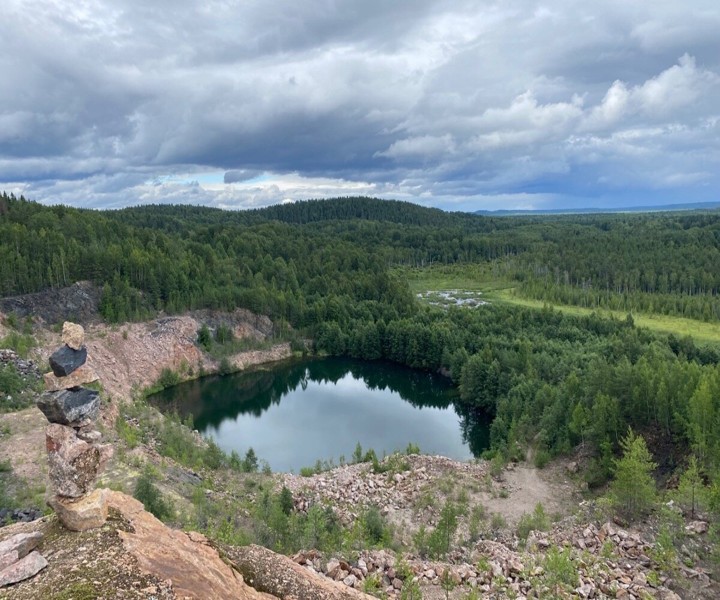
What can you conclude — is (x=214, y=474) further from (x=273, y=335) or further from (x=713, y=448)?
(x=273, y=335)

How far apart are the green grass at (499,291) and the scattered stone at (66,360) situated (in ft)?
245

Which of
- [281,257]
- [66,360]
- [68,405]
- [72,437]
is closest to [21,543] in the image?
[72,437]

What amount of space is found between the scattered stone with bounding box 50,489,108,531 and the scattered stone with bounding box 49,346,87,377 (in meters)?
2.21

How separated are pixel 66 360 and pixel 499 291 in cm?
11454

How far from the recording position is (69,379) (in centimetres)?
921

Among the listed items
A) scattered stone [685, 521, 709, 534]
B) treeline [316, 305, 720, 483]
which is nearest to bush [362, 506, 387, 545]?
scattered stone [685, 521, 709, 534]

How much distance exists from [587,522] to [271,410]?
39.7 m

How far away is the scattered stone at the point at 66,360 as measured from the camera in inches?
352

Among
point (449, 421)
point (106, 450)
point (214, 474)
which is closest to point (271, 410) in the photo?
point (449, 421)

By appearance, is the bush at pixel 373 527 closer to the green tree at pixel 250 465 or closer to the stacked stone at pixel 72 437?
the green tree at pixel 250 465

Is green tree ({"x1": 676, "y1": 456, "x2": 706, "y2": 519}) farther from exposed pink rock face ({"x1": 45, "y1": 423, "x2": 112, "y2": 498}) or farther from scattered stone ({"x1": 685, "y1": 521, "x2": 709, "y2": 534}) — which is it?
exposed pink rock face ({"x1": 45, "y1": 423, "x2": 112, "y2": 498})

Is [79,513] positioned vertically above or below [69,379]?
below

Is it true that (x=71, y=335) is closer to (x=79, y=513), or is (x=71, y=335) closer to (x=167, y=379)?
(x=79, y=513)

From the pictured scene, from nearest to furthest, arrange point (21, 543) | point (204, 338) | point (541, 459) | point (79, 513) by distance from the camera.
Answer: point (21, 543), point (79, 513), point (541, 459), point (204, 338)
